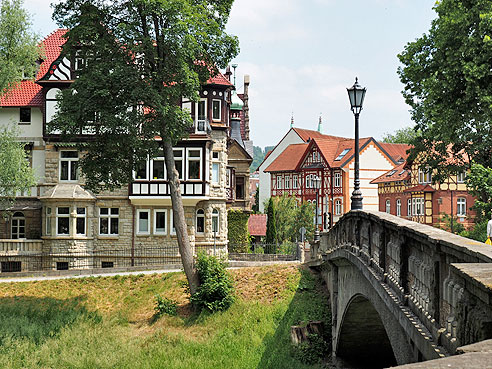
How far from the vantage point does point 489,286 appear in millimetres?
3652

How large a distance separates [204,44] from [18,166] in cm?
1152

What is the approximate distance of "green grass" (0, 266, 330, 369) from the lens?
19.7 meters

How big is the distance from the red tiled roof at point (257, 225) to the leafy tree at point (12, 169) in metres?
26.7

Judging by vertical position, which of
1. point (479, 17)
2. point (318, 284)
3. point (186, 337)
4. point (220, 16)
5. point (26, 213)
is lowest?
point (186, 337)

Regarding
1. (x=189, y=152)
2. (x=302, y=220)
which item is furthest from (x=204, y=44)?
(x=302, y=220)

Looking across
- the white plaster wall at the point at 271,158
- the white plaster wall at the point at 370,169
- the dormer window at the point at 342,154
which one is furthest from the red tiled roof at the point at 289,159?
the white plaster wall at the point at 370,169

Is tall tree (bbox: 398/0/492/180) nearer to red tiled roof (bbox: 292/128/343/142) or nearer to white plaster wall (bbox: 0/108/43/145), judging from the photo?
white plaster wall (bbox: 0/108/43/145)

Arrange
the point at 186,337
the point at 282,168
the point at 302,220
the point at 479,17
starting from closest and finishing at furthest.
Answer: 1. the point at 479,17
2. the point at 186,337
3. the point at 302,220
4. the point at 282,168

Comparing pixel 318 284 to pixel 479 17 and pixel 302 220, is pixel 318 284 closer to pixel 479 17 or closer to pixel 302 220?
pixel 479 17

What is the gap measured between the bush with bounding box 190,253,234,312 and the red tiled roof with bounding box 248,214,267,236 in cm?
2826

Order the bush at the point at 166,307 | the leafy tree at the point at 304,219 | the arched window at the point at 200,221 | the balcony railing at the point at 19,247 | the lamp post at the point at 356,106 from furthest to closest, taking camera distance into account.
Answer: the leafy tree at the point at 304,219
the arched window at the point at 200,221
the balcony railing at the point at 19,247
the bush at the point at 166,307
the lamp post at the point at 356,106

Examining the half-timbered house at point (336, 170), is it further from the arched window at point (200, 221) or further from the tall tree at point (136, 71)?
the tall tree at point (136, 71)

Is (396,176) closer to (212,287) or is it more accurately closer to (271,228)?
(271,228)

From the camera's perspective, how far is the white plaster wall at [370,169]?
60281 millimetres
